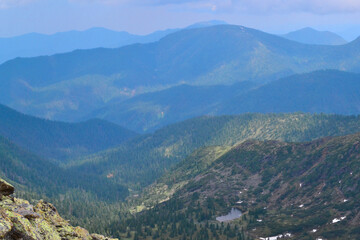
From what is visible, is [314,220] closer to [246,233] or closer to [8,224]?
[246,233]

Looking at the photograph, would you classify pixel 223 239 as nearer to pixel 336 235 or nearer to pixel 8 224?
pixel 336 235

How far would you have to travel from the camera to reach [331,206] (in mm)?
190750

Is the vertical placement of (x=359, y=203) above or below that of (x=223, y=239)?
above

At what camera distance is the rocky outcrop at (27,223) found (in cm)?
4986

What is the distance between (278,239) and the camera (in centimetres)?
16338

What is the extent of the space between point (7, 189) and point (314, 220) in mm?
145868

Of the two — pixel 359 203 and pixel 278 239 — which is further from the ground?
pixel 359 203

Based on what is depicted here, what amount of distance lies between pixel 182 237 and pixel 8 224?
139309 mm

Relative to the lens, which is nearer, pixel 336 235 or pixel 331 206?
pixel 336 235

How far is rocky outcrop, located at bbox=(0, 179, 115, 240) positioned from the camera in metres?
49.9

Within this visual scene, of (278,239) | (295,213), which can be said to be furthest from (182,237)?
(295,213)

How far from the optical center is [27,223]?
183 feet

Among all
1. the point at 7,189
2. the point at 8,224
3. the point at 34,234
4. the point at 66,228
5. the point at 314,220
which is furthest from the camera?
the point at 314,220

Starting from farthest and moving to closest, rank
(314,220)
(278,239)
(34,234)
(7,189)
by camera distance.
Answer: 1. (314,220)
2. (278,239)
3. (7,189)
4. (34,234)
